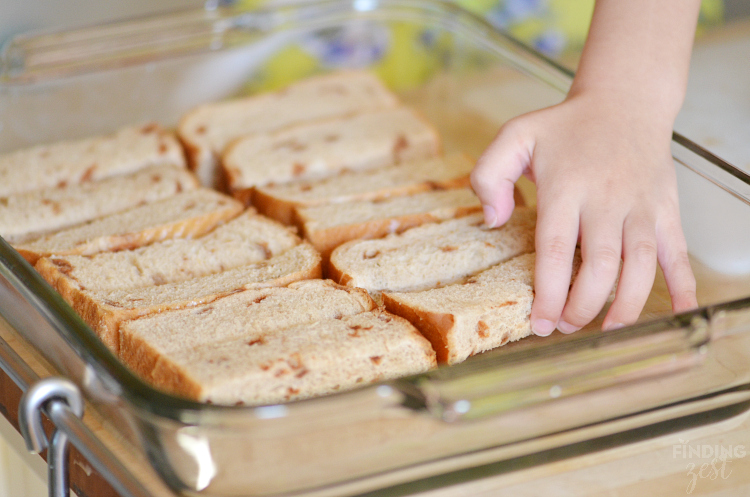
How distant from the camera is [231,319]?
1341mm

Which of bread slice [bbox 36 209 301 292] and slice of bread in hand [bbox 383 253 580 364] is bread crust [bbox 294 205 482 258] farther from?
slice of bread in hand [bbox 383 253 580 364]

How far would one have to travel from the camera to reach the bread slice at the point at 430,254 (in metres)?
1.51

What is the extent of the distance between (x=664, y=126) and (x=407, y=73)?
49.7 inches

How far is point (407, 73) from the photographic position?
2.60m

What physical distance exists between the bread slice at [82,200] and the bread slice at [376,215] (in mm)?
353

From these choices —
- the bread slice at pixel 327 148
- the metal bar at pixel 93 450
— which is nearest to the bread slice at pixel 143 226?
the bread slice at pixel 327 148

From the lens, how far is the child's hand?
129cm

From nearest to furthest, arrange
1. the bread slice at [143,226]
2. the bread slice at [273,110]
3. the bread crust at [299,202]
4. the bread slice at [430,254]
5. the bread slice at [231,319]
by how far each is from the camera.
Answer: the bread slice at [231,319], the bread slice at [430,254], the bread slice at [143,226], the bread crust at [299,202], the bread slice at [273,110]

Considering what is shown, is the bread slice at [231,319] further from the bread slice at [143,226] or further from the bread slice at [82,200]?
the bread slice at [82,200]

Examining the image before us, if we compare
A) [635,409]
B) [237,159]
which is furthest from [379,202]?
[635,409]

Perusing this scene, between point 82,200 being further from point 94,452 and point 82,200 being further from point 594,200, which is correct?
point 594,200

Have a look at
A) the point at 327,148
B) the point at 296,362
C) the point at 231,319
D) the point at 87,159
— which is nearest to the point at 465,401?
the point at 296,362

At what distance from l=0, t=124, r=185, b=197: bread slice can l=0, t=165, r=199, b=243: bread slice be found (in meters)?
0.04

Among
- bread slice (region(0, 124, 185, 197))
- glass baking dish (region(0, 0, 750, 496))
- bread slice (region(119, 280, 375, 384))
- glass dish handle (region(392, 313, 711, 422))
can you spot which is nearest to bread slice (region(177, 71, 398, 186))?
bread slice (region(0, 124, 185, 197))
